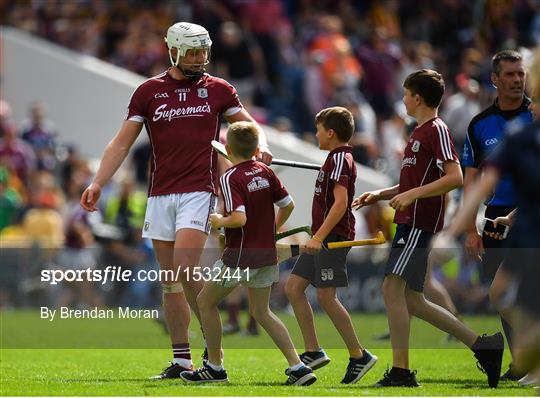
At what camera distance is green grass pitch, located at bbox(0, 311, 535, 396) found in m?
9.41

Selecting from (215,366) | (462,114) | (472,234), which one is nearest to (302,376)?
(215,366)

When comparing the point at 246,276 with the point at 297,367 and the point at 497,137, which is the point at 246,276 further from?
the point at 497,137

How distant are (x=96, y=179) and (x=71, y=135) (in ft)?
41.0

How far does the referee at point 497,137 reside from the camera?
1028cm

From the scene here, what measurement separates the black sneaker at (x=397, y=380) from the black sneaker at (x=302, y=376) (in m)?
0.48

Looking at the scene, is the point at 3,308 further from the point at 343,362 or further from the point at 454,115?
the point at 343,362

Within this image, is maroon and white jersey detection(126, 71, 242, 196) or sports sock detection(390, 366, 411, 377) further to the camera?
maroon and white jersey detection(126, 71, 242, 196)

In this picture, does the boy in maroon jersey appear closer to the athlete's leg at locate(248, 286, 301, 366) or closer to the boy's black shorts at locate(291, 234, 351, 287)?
the athlete's leg at locate(248, 286, 301, 366)

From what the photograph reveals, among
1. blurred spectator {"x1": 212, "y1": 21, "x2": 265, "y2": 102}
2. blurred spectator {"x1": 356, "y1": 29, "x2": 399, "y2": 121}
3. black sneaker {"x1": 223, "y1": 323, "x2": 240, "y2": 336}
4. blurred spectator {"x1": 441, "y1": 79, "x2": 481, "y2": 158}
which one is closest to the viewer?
black sneaker {"x1": 223, "y1": 323, "x2": 240, "y2": 336}

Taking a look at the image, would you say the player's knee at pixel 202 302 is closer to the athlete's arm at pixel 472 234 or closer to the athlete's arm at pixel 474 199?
the athlete's arm at pixel 472 234

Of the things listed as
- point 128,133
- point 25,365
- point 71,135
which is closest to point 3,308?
point 71,135

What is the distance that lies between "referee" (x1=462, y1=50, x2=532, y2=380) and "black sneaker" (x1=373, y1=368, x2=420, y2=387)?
99 cm

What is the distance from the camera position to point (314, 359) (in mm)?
10391

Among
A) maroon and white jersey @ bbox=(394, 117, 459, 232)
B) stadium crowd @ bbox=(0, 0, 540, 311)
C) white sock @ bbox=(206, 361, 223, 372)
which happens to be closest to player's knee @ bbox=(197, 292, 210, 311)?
white sock @ bbox=(206, 361, 223, 372)
